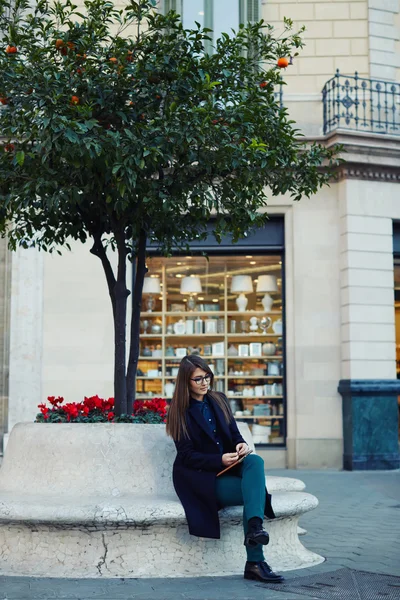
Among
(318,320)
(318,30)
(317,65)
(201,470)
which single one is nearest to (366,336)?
(318,320)

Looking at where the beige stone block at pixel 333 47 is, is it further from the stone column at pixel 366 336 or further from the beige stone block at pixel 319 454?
the beige stone block at pixel 319 454

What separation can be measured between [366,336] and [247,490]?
9.25 metres

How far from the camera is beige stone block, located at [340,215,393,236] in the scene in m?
14.7

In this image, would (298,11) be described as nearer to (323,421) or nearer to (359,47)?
(359,47)

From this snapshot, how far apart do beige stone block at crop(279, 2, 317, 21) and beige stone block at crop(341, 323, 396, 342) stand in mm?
5580

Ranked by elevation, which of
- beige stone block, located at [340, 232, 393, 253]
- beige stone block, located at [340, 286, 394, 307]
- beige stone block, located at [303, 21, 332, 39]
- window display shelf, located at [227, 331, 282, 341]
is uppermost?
beige stone block, located at [303, 21, 332, 39]

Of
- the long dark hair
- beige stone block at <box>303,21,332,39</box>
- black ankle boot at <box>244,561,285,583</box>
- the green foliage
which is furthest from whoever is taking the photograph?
beige stone block at <box>303,21,332,39</box>

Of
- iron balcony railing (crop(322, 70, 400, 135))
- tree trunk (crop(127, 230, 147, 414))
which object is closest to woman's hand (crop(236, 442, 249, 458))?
tree trunk (crop(127, 230, 147, 414))

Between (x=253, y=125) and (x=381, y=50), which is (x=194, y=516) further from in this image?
(x=381, y=50)

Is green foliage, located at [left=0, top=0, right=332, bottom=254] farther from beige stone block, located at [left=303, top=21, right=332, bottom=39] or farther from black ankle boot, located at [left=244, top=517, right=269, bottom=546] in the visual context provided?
beige stone block, located at [left=303, top=21, right=332, bottom=39]

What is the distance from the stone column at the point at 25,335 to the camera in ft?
47.0

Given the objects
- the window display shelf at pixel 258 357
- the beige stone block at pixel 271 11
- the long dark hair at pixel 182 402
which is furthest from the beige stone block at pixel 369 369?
the long dark hair at pixel 182 402

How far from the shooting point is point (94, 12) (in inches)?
273

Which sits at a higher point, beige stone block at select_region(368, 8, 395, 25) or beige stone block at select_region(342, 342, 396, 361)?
beige stone block at select_region(368, 8, 395, 25)
